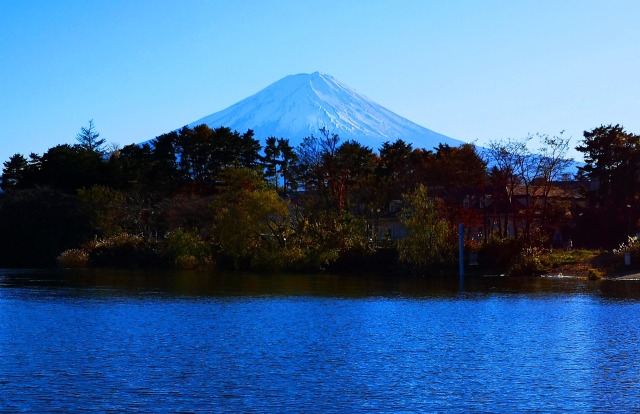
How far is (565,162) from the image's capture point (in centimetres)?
5500

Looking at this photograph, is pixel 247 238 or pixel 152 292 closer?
pixel 152 292

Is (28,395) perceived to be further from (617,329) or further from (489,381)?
(617,329)

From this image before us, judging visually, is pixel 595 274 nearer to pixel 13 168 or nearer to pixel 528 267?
pixel 528 267

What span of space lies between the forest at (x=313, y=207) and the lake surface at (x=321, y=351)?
1614cm

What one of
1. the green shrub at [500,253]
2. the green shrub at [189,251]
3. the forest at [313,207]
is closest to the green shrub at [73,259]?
the forest at [313,207]

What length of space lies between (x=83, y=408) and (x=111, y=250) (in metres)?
48.8

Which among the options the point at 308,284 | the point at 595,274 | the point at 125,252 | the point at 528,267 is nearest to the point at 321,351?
the point at 308,284

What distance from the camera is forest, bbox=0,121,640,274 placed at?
Answer: 52844mm

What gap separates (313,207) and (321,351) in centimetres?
3577

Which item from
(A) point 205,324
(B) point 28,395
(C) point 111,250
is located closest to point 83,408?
(B) point 28,395

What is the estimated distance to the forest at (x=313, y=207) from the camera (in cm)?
5284

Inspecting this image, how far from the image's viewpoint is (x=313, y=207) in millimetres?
55844

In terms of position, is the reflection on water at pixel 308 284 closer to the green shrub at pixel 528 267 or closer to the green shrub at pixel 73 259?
the green shrub at pixel 528 267

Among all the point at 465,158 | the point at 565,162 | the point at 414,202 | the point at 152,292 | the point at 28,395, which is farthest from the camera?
the point at 465,158
